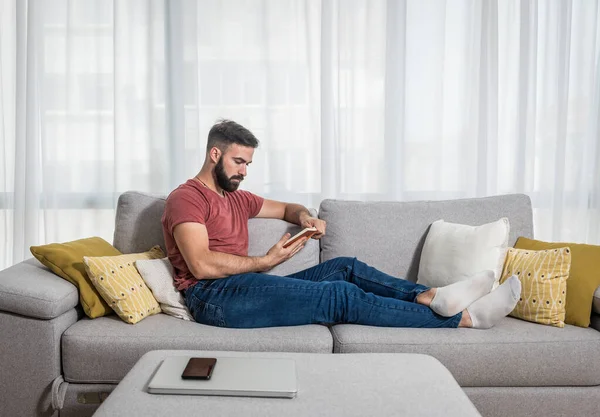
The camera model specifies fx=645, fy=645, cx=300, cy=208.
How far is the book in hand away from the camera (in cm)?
264

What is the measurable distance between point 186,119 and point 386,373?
245cm

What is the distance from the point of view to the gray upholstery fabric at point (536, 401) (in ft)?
7.34

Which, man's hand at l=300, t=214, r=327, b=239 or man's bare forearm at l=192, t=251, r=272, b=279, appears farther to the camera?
man's hand at l=300, t=214, r=327, b=239

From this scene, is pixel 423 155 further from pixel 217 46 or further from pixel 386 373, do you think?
pixel 386 373

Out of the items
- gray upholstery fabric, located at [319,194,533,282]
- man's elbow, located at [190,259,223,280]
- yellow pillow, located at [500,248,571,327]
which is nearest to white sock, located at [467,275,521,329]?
yellow pillow, located at [500,248,571,327]

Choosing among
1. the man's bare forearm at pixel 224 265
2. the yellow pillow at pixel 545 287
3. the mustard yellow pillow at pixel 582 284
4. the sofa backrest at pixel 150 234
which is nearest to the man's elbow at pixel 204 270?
the man's bare forearm at pixel 224 265

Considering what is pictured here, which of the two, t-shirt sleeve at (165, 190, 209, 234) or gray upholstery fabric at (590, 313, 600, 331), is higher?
t-shirt sleeve at (165, 190, 209, 234)

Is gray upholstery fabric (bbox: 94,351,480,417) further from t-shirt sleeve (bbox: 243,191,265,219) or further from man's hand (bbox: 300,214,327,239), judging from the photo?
t-shirt sleeve (bbox: 243,191,265,219)

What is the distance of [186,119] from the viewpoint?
3.79m

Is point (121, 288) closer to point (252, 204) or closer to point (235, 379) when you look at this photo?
point (252, 204)

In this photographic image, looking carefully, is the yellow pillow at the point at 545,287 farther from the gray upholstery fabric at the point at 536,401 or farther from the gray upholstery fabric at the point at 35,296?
the gray upholstery fabric at the point at 35,296

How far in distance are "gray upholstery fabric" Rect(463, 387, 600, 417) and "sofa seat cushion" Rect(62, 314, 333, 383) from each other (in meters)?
A: 0.58

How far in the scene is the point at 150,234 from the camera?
2803 millimetres

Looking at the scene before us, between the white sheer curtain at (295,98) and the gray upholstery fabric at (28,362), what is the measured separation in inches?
64.8
